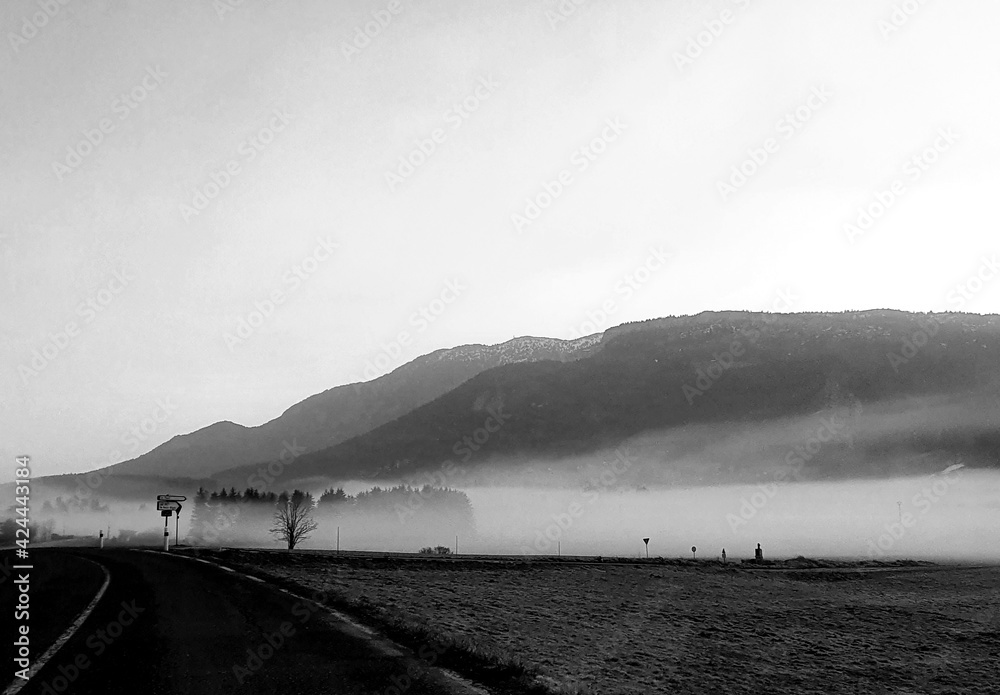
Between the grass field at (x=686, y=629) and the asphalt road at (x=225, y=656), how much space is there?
1.71 metres

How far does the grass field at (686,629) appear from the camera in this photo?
1886cm

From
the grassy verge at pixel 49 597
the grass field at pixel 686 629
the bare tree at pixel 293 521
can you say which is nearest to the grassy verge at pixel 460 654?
the grass field at pixel 686 629

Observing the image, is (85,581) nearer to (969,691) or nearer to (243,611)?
(243,611)

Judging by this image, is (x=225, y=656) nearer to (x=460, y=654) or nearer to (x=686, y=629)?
(x=460, y=654)

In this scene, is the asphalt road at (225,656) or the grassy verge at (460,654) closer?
the asphalt road at (225,656)

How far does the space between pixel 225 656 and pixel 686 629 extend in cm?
2032

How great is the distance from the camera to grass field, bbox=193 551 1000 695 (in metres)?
18.9

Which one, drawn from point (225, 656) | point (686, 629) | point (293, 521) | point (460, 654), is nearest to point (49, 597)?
point (225, 656)

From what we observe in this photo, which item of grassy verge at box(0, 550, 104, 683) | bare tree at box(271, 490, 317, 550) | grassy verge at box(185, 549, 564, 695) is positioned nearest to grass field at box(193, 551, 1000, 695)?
grassy verge at box(185, 549, 564, 695)

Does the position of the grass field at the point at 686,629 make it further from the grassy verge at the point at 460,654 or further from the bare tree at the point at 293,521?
the bare tree at the point at 293,521

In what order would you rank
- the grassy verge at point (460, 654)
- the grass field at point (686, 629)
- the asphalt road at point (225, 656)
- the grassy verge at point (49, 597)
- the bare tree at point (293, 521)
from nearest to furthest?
the asphalt road at point (225, 656), the grassy verge at point (460, 654), the grassy verge at point (49, 597), the grass field at point (686, 629), the bare tree at point (293, 521)

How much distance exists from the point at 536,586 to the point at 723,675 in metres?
26.2

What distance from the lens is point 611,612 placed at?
110 feet

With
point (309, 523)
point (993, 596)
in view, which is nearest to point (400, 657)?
point (993, 596)
